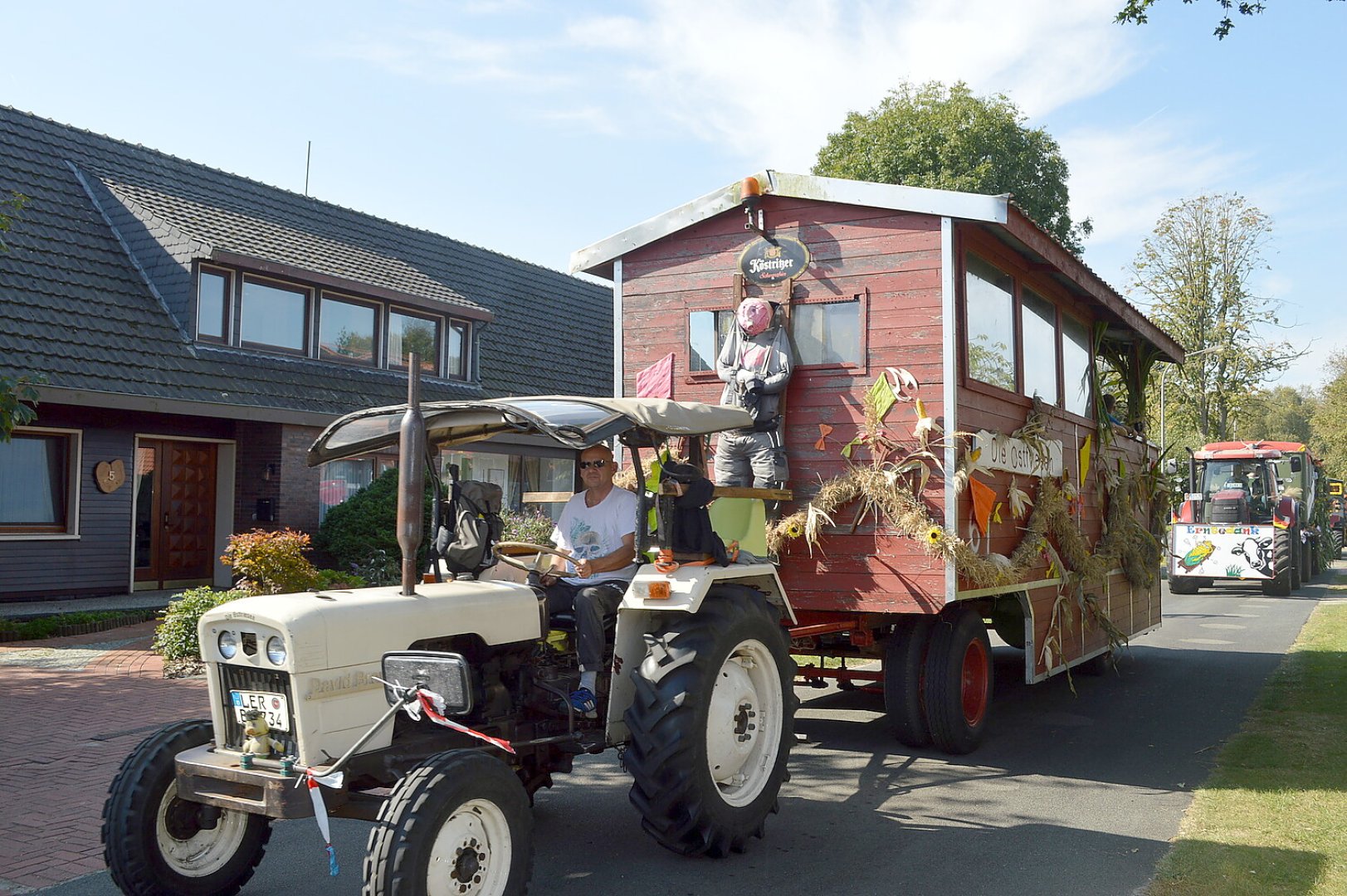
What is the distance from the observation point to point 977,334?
7.38 meters

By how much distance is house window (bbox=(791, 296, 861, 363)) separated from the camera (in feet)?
23.7

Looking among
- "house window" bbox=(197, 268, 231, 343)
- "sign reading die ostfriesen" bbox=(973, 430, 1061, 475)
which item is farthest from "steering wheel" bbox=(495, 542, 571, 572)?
"house window" bbox=(197, 268, 231, 343)

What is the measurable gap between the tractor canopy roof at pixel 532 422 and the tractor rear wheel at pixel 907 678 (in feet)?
7.38

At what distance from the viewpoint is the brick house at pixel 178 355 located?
44.8ft

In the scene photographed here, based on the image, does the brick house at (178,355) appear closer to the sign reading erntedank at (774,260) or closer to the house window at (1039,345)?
the sign reading erntedank at (774,260)

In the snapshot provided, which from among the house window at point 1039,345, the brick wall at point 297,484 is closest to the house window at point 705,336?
the house window at point 1039,345

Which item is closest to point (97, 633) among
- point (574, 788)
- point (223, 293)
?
point (223, 293)

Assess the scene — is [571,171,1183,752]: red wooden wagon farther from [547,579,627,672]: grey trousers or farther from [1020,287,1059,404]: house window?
[547,579,627,672]: grey trousers

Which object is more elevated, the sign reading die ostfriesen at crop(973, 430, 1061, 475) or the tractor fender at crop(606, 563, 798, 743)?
the sign reading die ostfriesen at crop(973, 430, 1061, 475)

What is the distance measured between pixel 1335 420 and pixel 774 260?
156ft

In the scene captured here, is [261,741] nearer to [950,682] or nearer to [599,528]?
[599,528]

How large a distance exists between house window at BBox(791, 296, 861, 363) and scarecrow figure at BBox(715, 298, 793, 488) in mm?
148

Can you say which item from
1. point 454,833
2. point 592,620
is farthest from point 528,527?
point 454,833

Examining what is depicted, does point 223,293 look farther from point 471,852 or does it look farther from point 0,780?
point 471,852
